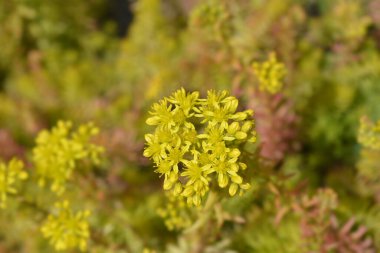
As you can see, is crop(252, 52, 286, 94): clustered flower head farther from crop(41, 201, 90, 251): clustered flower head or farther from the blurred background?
crop(41, 201, 90, 251): clustered flower head

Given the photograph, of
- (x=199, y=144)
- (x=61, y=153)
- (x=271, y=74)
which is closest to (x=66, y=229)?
(x=61, y=153)

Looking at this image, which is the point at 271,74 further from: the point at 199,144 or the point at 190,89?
the point at 190,89

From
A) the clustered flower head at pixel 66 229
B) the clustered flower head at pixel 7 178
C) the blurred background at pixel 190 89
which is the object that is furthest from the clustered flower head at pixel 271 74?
the clustered flower head at pixel 7 178

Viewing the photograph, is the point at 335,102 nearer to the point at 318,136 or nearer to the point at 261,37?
the point at 318,136

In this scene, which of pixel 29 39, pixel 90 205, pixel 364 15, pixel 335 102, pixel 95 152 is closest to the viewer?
pixel 95 152

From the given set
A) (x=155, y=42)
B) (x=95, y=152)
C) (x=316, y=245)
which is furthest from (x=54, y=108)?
(x=316, y=245)

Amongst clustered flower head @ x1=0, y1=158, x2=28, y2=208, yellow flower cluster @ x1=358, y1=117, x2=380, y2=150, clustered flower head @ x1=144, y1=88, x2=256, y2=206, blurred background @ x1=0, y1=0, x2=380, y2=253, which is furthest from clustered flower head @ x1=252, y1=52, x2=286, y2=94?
clustered flower head @ x1=0, y1=158, x2=28, y2=208

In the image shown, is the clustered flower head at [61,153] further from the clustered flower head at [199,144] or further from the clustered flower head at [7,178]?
the clustered flower head at [199,144]
